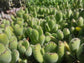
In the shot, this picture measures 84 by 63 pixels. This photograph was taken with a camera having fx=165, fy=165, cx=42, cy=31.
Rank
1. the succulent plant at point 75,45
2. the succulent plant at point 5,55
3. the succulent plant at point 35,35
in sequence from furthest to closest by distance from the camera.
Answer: the succulent plant at point 35,35 → the succulent plant at point 75,45 → the succulent plant at point 5,55

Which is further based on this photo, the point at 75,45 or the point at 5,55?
the point at 75,45

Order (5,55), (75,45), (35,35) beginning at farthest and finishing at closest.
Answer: (35,35) < (75,45) < (5,55)

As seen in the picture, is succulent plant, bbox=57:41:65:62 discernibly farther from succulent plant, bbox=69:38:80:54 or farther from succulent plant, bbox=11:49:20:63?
succulent plant, bbox=11:49:20:63

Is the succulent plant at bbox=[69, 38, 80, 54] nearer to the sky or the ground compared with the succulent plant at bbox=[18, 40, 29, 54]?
nearer to the sky

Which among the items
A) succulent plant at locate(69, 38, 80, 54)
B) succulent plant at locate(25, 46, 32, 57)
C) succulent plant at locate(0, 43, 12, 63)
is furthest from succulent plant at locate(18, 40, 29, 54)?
succulent plant at locate(69, 38, 80, 54)

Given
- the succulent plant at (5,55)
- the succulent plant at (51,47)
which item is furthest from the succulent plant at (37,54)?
the succulent plant at (5,55)

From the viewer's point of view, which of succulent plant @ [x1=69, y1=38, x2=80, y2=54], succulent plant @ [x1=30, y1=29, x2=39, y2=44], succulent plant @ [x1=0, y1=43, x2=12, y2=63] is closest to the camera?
succulent plant @ [x1=0, y1=43, x2=12, y2=63]

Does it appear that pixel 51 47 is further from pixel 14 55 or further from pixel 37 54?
pixel 14 55

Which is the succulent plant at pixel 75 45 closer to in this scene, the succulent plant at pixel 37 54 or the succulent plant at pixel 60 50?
the succulent plant at pixel 60 50

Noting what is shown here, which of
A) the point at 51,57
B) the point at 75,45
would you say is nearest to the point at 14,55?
the point at 51,57

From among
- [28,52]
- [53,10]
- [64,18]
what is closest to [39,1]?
[53,10]

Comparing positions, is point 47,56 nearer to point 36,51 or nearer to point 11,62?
point 36,51

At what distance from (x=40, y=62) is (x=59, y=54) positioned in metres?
0.13

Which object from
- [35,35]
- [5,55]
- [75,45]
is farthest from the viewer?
[35,35]
